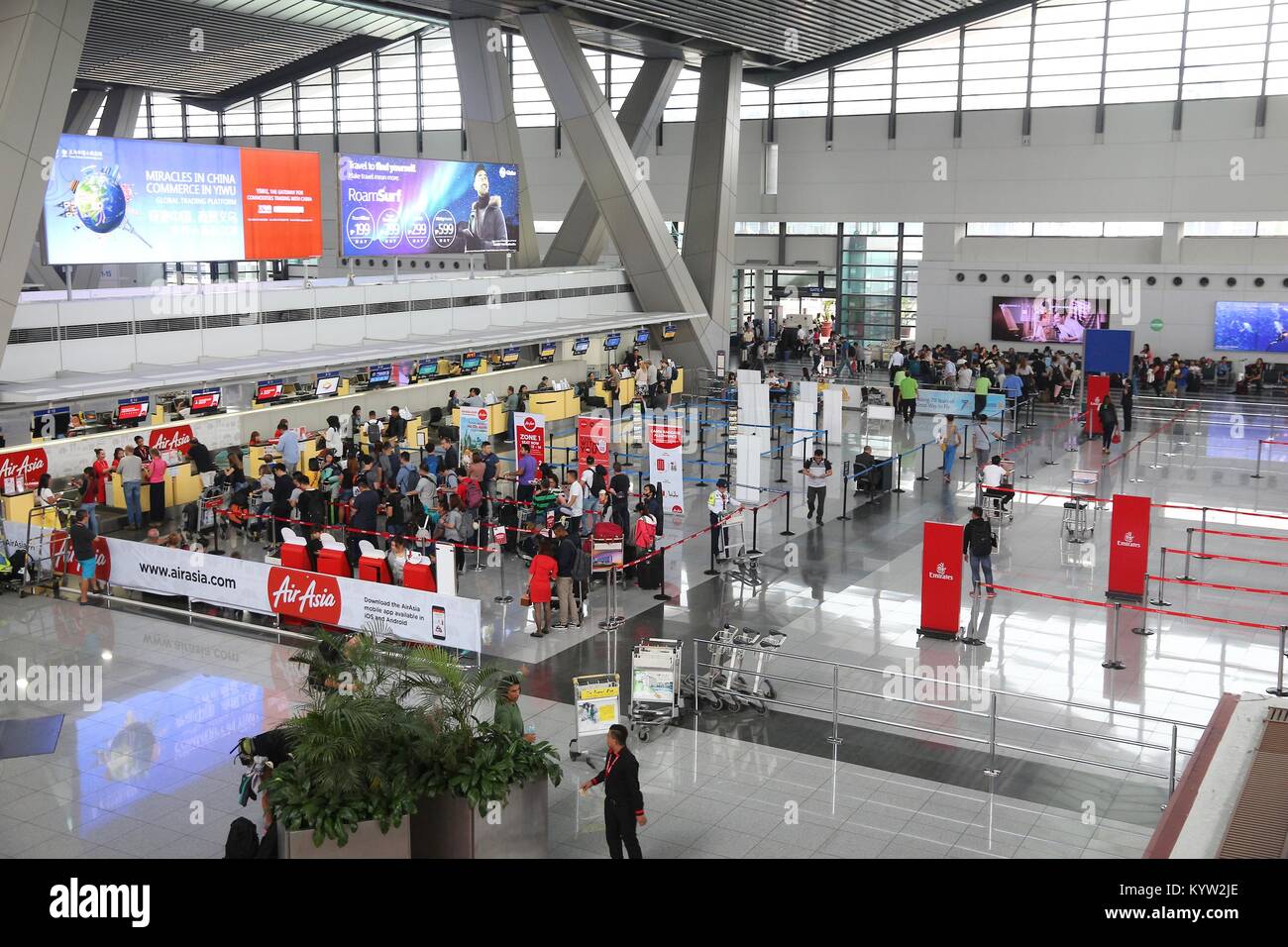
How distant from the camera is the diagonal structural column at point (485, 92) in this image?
31.5 metres

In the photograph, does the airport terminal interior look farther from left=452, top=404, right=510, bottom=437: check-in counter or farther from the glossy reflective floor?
left=452, top=404, right=510, bottom=437: check-in counter

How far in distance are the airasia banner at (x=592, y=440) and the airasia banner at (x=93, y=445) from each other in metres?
6.52

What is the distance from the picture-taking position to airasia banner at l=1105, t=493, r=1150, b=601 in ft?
49.2

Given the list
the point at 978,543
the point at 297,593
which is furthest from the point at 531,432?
the point at 978,543

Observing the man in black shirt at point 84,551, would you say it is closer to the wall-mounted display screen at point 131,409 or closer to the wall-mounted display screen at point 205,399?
the wall-mounted display screen at point 131,409

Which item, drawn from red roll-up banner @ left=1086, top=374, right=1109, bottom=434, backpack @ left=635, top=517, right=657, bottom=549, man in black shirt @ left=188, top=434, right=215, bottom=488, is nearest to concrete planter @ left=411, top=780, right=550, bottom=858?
backpack @ left=635, top=517, right=657, bottom=549

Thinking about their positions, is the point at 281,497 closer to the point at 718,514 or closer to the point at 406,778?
the point at 718,514

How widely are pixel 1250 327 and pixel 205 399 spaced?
93.2 ft

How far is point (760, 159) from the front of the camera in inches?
1705

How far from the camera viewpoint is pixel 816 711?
11656mm

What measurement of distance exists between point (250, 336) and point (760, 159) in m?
24.8

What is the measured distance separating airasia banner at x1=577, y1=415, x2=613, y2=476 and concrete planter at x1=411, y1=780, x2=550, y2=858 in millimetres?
12749
